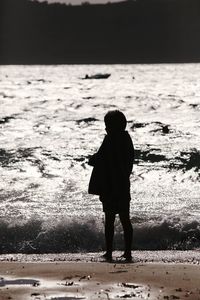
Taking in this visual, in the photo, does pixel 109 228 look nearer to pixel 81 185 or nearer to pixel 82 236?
pixel 82 236

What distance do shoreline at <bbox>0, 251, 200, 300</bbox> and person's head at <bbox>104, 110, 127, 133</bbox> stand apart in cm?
132

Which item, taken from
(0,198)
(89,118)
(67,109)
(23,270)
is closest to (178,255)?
(23,270)

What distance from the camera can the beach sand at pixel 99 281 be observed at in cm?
624

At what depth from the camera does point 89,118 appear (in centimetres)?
4078

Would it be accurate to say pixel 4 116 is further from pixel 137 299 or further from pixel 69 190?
pixel 137 299

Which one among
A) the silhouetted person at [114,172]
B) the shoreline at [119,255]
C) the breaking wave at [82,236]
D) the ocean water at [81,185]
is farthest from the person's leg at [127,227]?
the ocean water at [81,185]

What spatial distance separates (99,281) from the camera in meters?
6.68

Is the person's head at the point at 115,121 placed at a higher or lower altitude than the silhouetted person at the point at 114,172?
higher

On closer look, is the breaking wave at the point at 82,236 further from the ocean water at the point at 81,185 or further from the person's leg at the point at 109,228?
the person's leg at the point at 109,228

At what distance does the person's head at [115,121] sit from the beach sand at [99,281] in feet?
4.31

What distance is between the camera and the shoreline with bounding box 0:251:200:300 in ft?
20.5

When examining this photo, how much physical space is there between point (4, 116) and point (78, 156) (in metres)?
19.5

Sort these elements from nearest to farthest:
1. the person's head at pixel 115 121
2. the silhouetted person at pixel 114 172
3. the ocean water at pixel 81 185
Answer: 1. the person's head at pixel 115 121
2. the silhouetted person at pixel 114 172
3. the ocean water at pixel 81 185

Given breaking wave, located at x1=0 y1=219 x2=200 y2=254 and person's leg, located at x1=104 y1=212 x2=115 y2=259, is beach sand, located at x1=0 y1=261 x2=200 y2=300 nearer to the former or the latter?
person's leg, located at x1=104 y1=212 x2=115 y2=259
